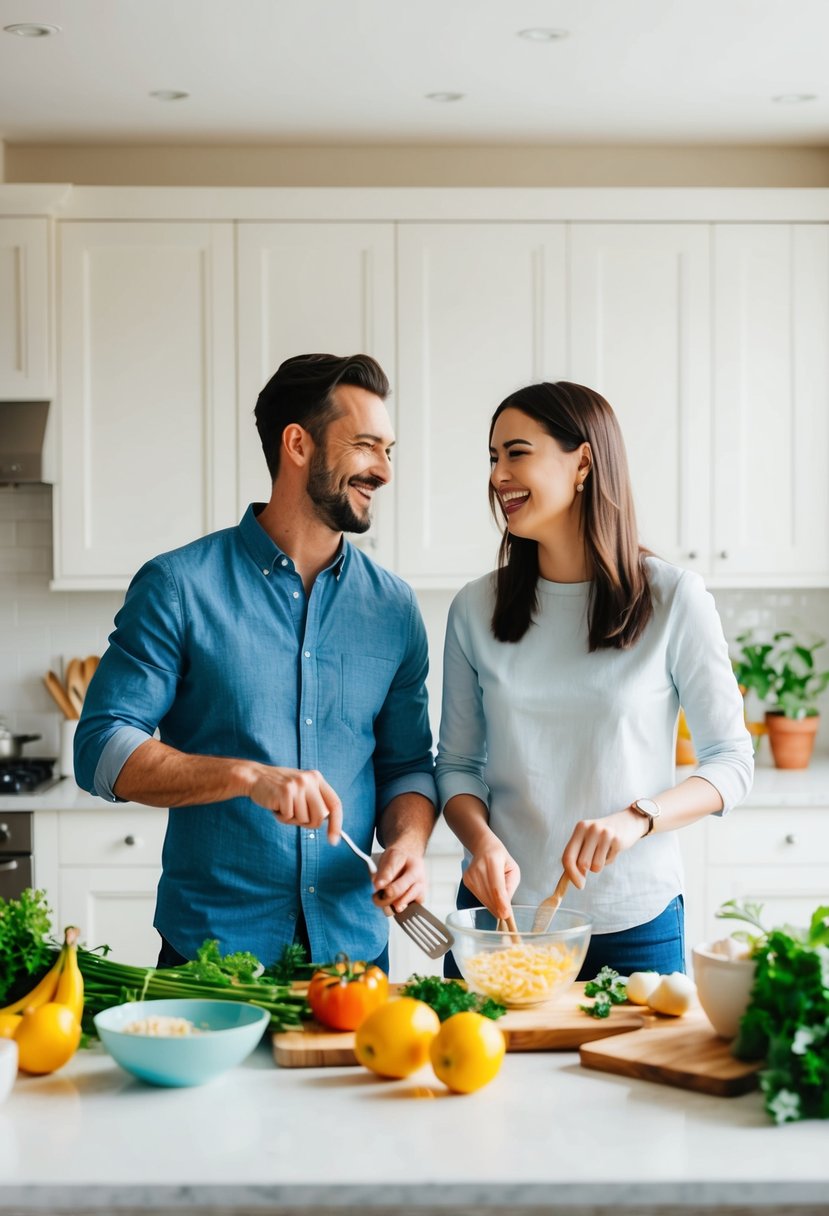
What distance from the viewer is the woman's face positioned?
83.0 inches

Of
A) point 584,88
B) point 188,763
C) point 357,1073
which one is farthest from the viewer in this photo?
point 584,88

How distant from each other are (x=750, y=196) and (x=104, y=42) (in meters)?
1.90

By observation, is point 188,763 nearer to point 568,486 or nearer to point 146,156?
point 568,486

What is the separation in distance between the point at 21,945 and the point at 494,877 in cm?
66

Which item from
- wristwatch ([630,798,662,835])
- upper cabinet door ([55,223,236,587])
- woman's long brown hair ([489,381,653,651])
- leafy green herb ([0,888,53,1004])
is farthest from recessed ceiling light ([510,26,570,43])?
leafy green herb ([0,888,53,1004])

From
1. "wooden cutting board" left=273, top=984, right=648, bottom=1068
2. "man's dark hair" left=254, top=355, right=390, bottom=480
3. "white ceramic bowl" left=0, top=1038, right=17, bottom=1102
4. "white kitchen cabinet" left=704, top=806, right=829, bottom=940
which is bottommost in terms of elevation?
"white kitchen cabinet" left=704, top=806, right=829, bottom=940

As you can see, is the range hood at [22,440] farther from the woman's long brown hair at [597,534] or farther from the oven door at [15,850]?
the woman's long brown hair at [597,534]

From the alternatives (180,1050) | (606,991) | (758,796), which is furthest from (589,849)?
(758,796)

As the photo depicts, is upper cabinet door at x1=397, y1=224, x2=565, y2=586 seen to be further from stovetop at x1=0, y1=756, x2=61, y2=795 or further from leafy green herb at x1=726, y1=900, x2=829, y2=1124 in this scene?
leafy green herb at x1=726, y1=900, x2=829, y2=1124

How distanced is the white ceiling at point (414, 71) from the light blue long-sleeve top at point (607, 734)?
1673 mm

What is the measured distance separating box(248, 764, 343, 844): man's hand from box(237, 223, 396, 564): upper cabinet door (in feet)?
6.90

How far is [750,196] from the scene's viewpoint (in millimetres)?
3820

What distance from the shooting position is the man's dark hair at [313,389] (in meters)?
2.10

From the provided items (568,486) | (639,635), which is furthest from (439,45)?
(639,635)
